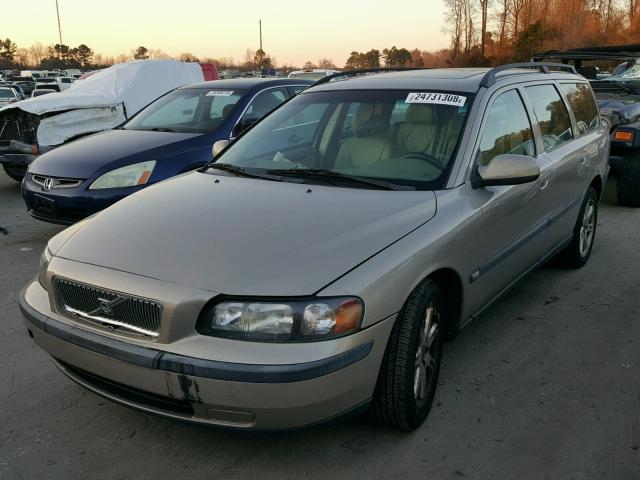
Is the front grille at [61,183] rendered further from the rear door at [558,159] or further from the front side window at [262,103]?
the rear door at [558,159]

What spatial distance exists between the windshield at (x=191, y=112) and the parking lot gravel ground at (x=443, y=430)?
2.99 meters

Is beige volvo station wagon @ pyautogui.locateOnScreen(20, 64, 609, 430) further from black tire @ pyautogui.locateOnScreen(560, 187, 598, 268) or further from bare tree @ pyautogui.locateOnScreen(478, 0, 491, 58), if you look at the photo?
bare tree @ pyautogui.locateOnScreen(478, 0, 491, 58)

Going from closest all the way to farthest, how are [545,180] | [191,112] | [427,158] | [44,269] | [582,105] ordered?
1. [44,269]
2. [427,158]
3. [545,180]
4. [582,105]
5. [191,112]

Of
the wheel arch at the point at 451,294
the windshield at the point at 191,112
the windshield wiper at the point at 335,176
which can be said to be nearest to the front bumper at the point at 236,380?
the wheel arch at the point at 451,294

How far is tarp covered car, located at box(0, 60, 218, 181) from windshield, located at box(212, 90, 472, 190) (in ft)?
15.6

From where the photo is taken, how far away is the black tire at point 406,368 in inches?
98.6

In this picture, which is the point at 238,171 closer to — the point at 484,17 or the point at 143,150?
the point at 143,150

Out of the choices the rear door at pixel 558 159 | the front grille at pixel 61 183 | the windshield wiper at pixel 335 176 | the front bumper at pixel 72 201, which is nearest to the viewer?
the windshield wiper at pixel 335 176

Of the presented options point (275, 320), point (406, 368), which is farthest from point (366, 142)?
point (275, 320)

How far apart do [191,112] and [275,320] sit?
4.77 metres

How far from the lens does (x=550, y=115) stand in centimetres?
420

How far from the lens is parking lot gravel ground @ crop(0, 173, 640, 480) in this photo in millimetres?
2504

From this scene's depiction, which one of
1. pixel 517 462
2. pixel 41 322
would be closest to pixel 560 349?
pixel 517 462

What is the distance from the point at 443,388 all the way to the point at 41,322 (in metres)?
1.96
